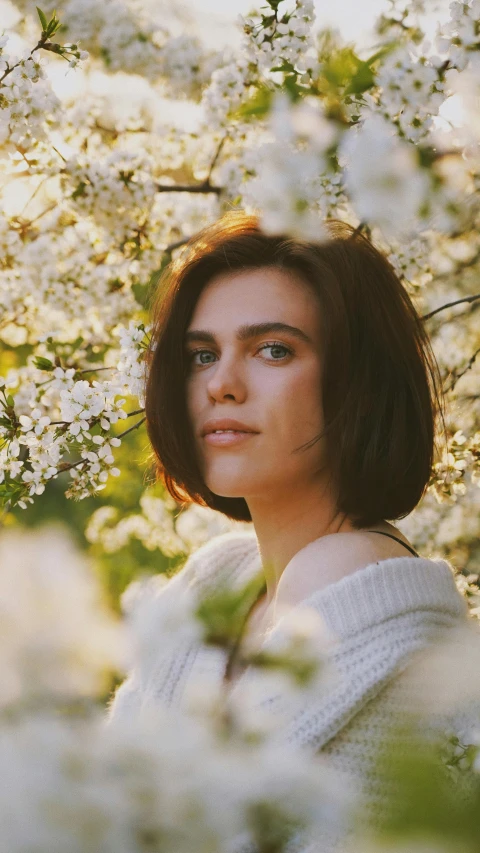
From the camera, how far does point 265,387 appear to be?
5.70 ft

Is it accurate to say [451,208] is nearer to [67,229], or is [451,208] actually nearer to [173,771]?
[173,771]

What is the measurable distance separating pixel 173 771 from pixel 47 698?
66 millimetres

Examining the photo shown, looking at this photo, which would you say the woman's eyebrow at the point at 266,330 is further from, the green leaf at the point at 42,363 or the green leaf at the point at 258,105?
the green leaf at the point at 258,105

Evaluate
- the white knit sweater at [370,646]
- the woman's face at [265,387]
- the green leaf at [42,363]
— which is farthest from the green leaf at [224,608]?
the green leaf at [42,363]

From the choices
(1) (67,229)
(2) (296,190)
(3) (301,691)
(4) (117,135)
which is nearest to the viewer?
(3) (301,691)

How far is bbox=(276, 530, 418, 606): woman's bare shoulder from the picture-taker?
156cm

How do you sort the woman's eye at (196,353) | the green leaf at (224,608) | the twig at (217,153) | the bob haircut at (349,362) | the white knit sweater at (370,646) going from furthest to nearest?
the twig at (217,153)
the woman's eye at (196,353)
the bob haircut at (349,362)
the white knit sweater at (370,646)
the green leaf at (224,608)

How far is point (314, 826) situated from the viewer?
16.5 inches

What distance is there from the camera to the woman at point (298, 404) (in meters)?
1.73

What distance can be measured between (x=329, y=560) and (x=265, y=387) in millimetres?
370

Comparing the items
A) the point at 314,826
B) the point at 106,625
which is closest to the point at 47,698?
the point at 106,625

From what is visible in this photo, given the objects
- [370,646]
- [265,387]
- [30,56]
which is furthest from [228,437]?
[30,56]

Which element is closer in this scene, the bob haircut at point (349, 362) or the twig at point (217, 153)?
the bob haircut at point (349, 362)

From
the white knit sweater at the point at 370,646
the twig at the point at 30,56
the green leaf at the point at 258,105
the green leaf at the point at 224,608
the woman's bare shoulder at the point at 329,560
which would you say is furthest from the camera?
the twig at the point at 30,56
